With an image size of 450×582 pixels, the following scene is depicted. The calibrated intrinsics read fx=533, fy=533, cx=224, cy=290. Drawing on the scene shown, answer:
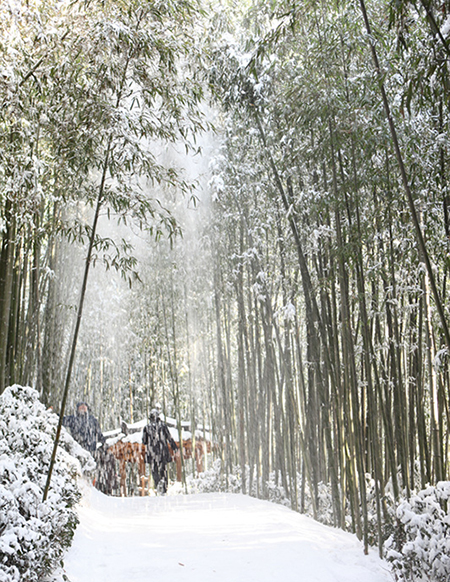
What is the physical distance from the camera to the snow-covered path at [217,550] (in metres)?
2.57

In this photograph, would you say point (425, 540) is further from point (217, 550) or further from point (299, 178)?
point (299, 178)

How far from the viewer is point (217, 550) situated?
3049 millimetres

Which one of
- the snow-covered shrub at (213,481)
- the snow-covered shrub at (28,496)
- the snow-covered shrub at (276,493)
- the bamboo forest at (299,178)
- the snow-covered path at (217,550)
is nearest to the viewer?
the snow-covered shrub at (28,496)

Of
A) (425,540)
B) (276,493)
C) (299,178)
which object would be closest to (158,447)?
(276,493)

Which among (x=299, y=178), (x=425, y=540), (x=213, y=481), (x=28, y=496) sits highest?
(x=299, y=178)

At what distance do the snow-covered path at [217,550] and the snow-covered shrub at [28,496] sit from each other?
28cm

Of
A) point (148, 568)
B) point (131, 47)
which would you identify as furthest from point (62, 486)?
point (131, 47)

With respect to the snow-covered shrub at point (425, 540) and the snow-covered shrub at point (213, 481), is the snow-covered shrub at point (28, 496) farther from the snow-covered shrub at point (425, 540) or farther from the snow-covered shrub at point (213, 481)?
the snow-covered shrub at point (213, 481)

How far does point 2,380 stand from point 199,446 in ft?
25.3

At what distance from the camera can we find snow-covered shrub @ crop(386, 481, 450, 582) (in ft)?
6.84

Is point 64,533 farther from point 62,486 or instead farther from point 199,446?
point 199,446

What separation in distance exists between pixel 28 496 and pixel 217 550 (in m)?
1.28

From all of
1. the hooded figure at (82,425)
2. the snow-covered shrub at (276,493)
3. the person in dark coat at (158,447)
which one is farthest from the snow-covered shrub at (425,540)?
the person in dark coat at (158,447)

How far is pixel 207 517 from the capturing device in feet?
13.9
